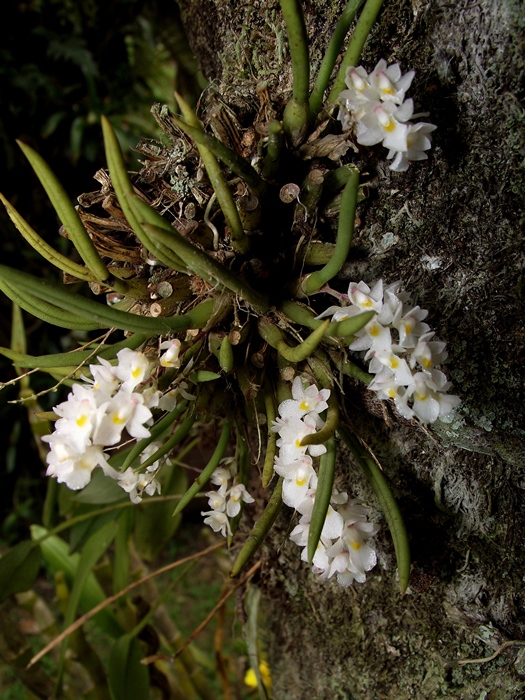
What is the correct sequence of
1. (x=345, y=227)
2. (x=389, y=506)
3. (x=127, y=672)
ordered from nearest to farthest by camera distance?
(x=345, y=227) → (x=389, y=506) → (x=127, y=672)

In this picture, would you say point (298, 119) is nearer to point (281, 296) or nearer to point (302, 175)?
point (302, 175)

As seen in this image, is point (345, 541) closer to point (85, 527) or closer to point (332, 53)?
point (332, 53)

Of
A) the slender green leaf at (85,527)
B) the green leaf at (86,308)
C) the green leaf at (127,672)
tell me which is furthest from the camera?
the slender green leaf at (85,527)

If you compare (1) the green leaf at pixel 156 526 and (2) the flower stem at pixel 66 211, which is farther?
(1) the green leaf at pixel 156 526

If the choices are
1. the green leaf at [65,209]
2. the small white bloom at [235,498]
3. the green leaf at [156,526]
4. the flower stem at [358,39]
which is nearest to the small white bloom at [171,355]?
the green leaf at [65,209]

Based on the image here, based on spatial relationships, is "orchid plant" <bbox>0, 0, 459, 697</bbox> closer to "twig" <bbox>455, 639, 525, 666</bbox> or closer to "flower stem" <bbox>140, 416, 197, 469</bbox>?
"flower stem" <bbox>140, 416, 197, 469</bbox>

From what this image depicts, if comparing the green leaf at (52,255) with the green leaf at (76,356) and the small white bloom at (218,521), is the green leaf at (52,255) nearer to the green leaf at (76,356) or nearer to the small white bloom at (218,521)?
the green leaf at (76,356)

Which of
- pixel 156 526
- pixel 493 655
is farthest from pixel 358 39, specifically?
pixel 156 526

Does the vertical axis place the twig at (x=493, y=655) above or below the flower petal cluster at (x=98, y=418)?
below
